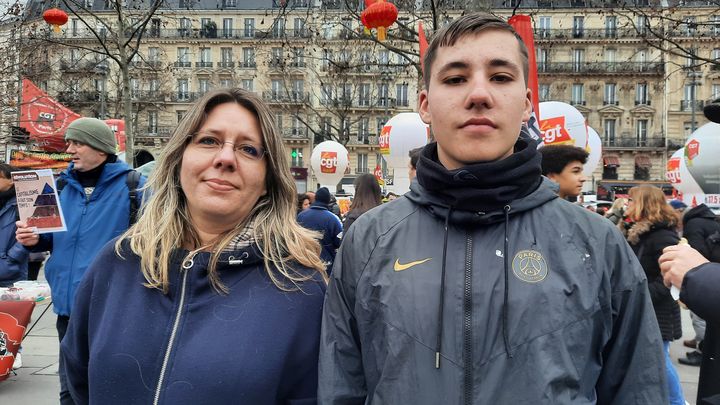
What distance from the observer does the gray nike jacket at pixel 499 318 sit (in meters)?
A: 1.43

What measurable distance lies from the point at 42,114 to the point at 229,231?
13.9m

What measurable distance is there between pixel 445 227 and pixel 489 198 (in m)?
0.15

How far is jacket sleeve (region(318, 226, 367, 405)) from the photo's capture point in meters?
1.56

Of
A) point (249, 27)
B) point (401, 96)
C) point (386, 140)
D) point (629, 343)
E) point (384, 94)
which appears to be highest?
point (249, 27)

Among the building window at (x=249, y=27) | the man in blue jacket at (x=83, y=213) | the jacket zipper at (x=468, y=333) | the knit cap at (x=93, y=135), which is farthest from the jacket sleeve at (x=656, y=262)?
the building window at (x=249, y=27)

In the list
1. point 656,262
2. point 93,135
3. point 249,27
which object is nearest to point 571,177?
point 656,262

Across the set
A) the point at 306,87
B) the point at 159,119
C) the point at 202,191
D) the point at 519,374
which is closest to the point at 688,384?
the point at 519,374

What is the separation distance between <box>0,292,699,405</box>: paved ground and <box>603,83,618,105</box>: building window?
45506 mm

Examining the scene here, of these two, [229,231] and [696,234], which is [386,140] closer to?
[696,234]

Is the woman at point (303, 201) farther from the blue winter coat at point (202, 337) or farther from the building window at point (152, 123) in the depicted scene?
the building window at point (152, 123)

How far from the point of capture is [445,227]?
1588mm

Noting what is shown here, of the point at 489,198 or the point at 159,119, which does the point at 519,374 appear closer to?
the point at 489,198

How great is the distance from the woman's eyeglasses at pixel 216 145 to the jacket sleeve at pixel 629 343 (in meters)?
1.15

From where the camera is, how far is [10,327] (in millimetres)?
4898
